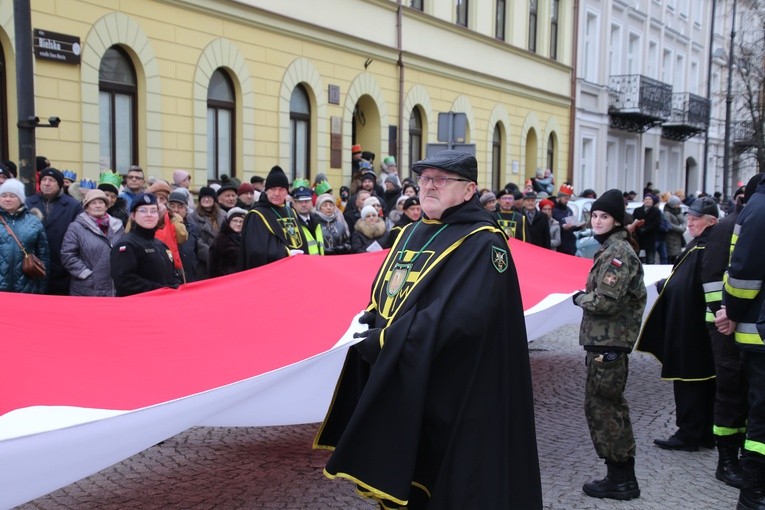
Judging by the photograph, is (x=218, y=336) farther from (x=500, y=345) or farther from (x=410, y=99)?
(x=410, y=99)

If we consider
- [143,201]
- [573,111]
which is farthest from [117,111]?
[573,111]

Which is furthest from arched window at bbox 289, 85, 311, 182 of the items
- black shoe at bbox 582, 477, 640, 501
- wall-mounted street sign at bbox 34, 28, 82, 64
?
black shoe at bbox 582, 477, 640, 501

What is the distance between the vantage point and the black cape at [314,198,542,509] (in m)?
3.61

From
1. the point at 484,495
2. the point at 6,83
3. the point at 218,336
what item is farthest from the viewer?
the point at 6,83

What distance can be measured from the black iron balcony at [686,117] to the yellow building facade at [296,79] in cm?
1315

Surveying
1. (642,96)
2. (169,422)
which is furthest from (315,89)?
(642,96)

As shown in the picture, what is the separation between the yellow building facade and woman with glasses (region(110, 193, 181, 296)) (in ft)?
7.58

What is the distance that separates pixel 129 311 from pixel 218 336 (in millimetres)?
622

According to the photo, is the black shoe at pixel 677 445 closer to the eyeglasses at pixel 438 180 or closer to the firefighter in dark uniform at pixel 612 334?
the firefighter in dark uniform at pixel 612 334

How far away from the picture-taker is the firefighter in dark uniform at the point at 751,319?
4.97 meters

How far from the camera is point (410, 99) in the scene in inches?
800

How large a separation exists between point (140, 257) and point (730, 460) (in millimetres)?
4493

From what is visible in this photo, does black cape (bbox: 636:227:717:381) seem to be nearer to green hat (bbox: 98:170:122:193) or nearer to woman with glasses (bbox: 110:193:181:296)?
woman with glasses (bbox: 110:193:181:296)

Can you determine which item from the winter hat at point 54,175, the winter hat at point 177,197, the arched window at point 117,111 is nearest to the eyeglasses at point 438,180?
the winter hat at point 54,175
